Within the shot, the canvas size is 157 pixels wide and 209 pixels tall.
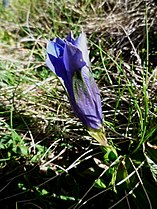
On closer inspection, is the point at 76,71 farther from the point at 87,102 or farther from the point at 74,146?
the point at 74,146

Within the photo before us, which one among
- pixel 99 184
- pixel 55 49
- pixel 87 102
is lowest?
pixel 99 184

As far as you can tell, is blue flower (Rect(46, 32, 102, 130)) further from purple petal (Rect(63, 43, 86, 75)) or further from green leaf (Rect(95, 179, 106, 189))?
green leaf (Rect(95, 179, 106, 189))

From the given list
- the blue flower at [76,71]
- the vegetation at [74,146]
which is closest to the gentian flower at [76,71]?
the blue flower at [76,71]

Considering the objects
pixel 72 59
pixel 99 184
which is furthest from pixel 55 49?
pixel 99 184

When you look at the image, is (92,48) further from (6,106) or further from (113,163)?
(113,163)

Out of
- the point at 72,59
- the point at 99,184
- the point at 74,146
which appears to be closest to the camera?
the point at 72,59

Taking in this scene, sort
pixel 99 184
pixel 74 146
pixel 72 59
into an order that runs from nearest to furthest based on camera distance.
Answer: pixel 72 59
pixel 99 184
pixel 74 146

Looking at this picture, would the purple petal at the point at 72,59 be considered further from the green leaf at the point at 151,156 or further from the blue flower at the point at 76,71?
the green leaf at the point at 151,156

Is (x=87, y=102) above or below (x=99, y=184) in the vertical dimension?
above
